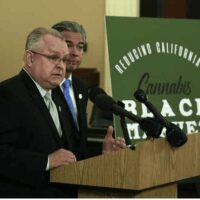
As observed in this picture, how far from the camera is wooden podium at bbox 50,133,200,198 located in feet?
6.93

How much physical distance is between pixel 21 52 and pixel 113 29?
2.64 metres

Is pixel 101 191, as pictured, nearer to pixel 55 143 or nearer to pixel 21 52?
pixel 55 143

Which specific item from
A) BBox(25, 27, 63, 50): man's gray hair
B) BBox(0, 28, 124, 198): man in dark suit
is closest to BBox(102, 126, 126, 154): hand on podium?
BBox(0, 28, 124, 198): man in dark suit

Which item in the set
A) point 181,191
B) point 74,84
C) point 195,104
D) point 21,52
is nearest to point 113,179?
point 74,84

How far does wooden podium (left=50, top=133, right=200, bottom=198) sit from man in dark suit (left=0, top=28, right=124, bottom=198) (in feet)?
0.45

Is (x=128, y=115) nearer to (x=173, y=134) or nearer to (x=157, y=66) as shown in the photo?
(x=173, y=134)

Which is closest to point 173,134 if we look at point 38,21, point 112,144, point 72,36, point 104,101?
point 104,101

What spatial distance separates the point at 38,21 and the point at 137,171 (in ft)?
13.1

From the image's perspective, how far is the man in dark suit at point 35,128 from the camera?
8.10 ft

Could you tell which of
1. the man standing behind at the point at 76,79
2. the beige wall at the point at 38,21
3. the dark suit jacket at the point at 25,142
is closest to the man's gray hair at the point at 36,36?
the dark suit jacket at the point at 25,142

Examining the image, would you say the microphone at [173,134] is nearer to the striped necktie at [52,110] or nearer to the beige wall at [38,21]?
the striped necktie at [52,110]

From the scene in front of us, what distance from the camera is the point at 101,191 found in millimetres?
2238

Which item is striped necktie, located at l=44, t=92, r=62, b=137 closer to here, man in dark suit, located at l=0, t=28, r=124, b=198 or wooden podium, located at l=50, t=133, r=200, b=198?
man in dark suit, located at l=0, t=28, r=124, b=198

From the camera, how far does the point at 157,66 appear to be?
3.37 metres
